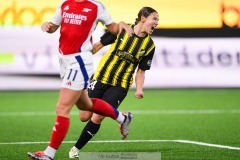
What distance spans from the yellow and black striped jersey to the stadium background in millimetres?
9013

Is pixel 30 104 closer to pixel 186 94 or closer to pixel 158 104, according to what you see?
pixel 158 104

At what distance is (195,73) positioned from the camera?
18.8 meters

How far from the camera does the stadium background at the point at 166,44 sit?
60.3 ft

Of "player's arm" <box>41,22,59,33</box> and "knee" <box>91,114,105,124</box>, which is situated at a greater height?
"player's arm" <box>41,22,59,33</box>

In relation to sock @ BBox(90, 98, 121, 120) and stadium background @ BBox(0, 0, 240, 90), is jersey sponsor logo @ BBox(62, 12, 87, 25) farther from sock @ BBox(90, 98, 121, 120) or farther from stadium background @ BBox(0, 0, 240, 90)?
stadium background @ BBox(0, 0, 240, 90)

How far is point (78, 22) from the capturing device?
7.80 m

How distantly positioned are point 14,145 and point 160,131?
2637mm

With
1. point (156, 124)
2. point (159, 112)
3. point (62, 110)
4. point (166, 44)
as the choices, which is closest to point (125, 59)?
point (62, 110)

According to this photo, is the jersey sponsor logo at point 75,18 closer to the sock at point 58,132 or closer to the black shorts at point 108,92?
the sock at point 58,132

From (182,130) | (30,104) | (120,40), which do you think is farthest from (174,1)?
(120,40)

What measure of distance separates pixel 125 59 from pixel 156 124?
11.5 feet

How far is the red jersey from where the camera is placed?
7809 millimetres

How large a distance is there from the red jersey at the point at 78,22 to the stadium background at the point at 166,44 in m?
10.5

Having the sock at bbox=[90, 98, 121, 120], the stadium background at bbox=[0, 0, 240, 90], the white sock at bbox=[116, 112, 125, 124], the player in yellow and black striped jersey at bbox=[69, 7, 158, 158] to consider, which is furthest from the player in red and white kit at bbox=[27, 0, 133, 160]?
the stadium background at bbox=[0, 0, 240, 90]
